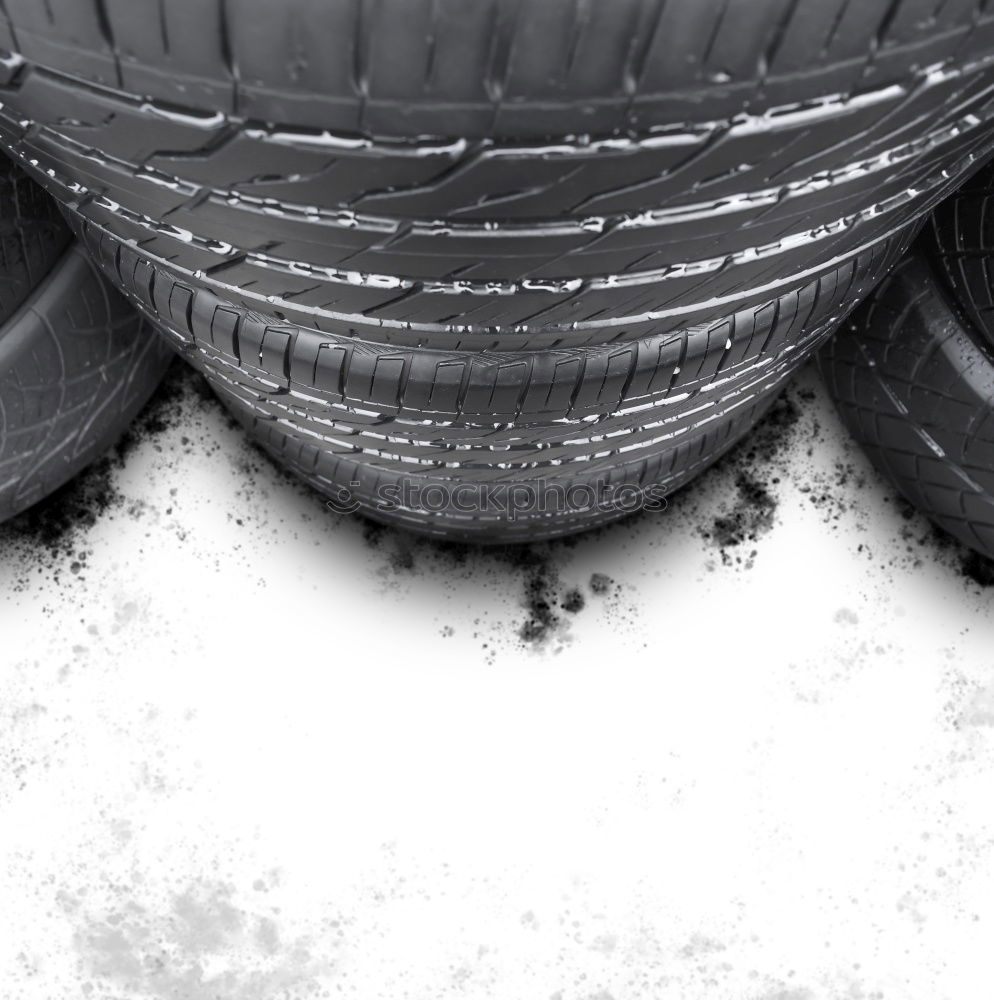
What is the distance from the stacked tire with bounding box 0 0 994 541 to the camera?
370 mm

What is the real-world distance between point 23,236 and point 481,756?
70 cm

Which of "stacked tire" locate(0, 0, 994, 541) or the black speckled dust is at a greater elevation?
"stacked tire" locate(0, 0, 994, 541)

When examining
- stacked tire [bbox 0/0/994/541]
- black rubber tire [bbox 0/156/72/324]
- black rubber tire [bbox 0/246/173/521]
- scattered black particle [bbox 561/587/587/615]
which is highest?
stacked tire [bbox 0/0/994/541]

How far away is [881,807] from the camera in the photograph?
121 cm

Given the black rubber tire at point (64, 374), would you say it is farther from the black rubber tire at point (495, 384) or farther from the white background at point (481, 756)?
the black rubber tire at point (495, 384)

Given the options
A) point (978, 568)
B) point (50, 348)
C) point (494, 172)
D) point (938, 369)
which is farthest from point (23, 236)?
point (978, 568)

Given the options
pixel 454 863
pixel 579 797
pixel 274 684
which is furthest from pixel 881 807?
pixel 274 684

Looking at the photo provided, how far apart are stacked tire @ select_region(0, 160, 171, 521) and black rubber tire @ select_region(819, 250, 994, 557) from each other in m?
0.76

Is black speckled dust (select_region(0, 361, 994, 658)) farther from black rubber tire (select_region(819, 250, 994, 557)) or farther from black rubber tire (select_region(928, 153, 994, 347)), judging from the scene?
black rubber tire (select_region(928, 153, 994, 347))

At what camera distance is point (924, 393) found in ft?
3.70

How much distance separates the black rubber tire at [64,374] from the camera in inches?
42.3

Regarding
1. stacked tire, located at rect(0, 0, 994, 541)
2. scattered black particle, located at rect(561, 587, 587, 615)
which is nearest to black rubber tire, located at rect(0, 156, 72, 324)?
stacked tire, located at rect(0, 0, 994, 541)

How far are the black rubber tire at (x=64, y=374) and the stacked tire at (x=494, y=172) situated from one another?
407 millimetres

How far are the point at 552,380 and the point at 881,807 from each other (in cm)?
78
